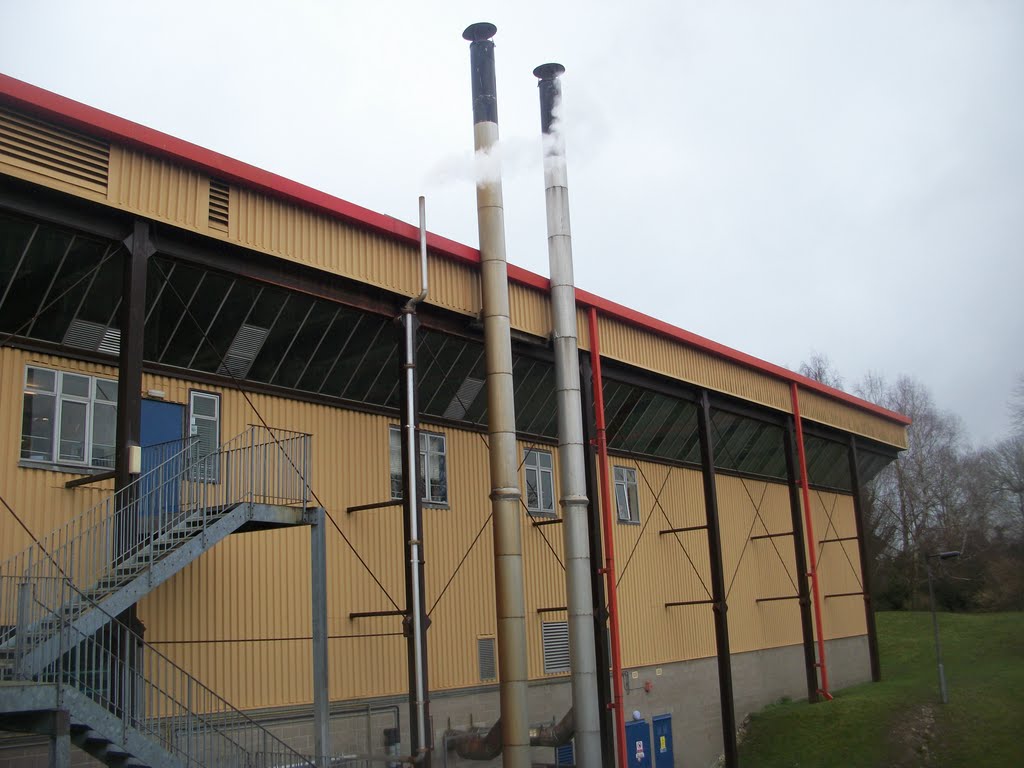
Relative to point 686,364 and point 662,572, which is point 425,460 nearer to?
point 686,364

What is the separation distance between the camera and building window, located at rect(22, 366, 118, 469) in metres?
16.7

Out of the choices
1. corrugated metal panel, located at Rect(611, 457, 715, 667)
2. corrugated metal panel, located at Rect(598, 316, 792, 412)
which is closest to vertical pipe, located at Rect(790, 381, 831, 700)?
corrugated metal panel, located at Rect(598, 316, 792, 412)

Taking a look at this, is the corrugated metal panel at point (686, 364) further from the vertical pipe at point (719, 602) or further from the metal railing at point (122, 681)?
the metal railing at point (122, 681)

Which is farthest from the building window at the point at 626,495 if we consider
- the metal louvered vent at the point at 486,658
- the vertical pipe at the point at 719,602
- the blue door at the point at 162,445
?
the blue door at the point at 162,445

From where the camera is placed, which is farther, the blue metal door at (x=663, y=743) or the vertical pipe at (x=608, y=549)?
the blue metal door at (x=663, y=743)

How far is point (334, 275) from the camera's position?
1873 centimetres

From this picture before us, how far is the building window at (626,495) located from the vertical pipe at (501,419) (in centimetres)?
918

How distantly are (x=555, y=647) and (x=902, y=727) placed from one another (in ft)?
36.8

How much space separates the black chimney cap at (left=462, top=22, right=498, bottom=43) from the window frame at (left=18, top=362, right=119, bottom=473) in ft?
35.6

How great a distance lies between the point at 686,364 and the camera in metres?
27.9

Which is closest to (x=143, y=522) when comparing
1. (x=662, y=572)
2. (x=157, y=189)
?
(x=157, y=189)

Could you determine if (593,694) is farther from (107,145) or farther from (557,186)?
(107,145)

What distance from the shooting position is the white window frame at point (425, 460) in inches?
883

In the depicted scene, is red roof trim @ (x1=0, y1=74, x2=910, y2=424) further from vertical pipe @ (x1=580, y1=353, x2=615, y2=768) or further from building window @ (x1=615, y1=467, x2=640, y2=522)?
building window @ (x1=615, y1=467, x2=640, y2=522)
